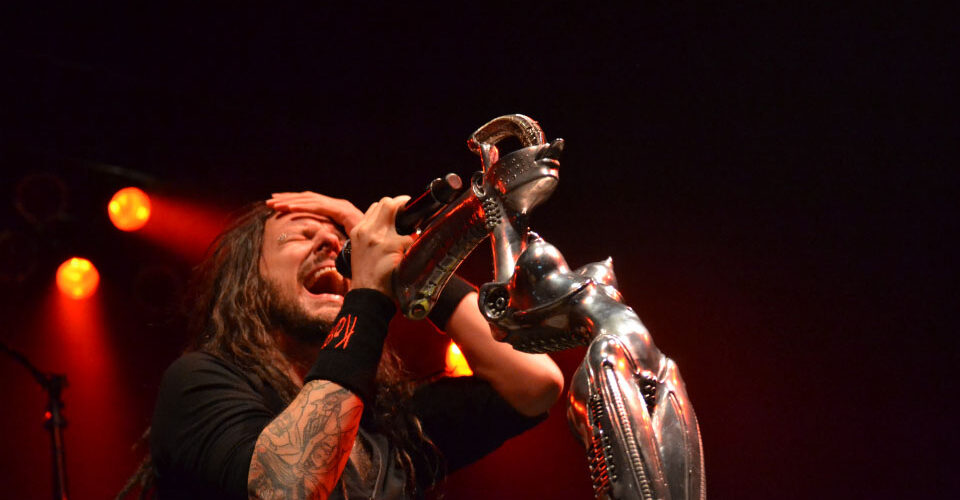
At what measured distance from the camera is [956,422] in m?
2.33

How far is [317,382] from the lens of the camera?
3.91 feet

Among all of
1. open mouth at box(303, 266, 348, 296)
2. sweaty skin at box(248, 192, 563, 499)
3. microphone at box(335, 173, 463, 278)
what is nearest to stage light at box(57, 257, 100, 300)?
sweaty skin at box(248, 192, 563, 499)

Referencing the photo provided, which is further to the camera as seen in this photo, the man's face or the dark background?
the dark background

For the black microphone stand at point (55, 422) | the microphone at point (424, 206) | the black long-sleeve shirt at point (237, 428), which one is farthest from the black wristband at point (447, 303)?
the black microphone stand at point (55, 422)

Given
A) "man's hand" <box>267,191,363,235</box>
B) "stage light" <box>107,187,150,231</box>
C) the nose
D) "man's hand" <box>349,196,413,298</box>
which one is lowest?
"man's hand" <box>349,196,413,298</box>

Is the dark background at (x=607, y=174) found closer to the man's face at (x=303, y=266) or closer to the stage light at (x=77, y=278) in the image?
the stage light at (x=77, y=278)

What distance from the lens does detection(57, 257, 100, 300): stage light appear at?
277cm

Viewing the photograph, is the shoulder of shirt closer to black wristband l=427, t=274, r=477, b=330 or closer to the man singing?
the man singing

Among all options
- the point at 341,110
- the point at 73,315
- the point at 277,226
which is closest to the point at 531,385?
the point at 277,226

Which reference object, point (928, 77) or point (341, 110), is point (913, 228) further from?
point (341, 110)

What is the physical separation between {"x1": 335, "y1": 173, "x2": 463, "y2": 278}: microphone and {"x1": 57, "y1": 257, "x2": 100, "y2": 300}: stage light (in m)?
1.79

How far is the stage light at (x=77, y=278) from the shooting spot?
109 inches

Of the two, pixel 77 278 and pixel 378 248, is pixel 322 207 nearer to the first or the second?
Result: pixel 378 248

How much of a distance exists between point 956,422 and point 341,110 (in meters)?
1.97
